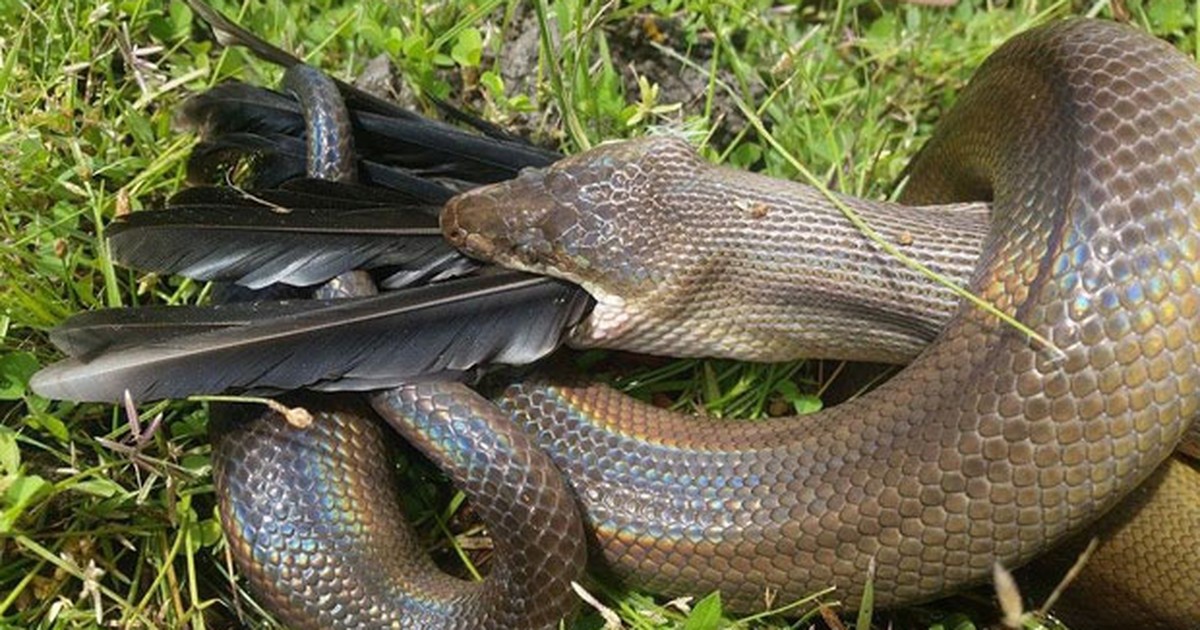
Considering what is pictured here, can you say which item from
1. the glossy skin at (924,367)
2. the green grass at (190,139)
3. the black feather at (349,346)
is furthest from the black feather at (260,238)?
the green grass at (190,139)

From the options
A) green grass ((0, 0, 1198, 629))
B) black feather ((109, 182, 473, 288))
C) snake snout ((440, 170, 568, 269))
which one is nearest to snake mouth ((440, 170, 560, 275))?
snake snout ((440, 170, 568, 269))

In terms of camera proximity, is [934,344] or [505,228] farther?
[505,228]

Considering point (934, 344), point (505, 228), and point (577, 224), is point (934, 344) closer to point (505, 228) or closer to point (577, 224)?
point (577, 224)

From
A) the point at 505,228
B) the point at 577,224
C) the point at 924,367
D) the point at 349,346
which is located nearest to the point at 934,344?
the point at 924,367

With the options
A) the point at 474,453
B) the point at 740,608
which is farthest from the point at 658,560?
the point at 474,453

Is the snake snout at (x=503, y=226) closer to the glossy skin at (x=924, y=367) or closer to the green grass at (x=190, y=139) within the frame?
the glossy skin at (x=924, y=367)

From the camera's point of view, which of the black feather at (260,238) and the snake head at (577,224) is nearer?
the black feather at (260,238)
